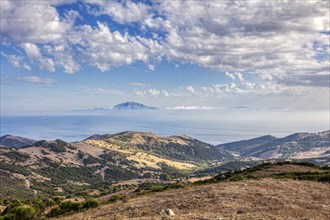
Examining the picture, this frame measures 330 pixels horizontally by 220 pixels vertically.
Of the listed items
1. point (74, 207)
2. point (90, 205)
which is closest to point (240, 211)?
point (90, 205)

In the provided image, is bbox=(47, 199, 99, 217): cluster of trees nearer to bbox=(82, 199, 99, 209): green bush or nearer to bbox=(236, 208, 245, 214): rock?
bbox=(82, 199, 99, 209): green bush

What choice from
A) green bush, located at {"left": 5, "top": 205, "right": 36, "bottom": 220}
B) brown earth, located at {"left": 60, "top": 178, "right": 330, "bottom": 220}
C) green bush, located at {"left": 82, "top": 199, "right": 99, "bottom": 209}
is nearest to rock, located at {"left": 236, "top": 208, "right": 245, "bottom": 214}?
brown earth, located at {"left": 60, "top": 178, "right": 330, "bottom": 220}

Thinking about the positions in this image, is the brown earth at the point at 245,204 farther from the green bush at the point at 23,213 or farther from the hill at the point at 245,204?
the green bush at the point at 23,213

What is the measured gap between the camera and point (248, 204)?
27.3 metres

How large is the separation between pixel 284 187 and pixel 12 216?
29.2 meters

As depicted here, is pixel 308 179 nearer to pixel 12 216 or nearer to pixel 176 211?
pixel 176 211

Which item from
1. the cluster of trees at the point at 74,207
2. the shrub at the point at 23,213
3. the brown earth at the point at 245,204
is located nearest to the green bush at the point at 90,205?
the cluster of trees at the point at 74,207

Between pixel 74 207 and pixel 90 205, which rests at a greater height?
pixel 90 205

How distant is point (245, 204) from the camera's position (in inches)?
1078

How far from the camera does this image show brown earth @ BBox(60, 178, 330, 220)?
2383cm

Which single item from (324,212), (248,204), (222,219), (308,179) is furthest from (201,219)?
(308,179)

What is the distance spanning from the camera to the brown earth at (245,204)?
23828 mm

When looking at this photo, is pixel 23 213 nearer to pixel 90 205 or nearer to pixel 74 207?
pixel 74 207

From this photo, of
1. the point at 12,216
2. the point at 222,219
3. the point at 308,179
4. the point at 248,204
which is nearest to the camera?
the point at 222,219
